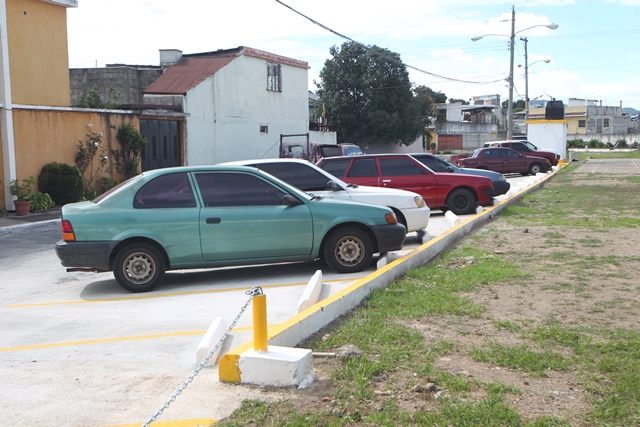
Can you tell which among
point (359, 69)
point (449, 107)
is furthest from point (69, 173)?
point (449, 107)

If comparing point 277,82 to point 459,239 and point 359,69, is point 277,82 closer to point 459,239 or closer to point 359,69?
point 359,69

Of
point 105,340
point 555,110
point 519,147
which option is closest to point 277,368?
point 105,340

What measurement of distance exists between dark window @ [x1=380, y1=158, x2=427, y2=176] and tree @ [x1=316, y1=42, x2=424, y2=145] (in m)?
36.0

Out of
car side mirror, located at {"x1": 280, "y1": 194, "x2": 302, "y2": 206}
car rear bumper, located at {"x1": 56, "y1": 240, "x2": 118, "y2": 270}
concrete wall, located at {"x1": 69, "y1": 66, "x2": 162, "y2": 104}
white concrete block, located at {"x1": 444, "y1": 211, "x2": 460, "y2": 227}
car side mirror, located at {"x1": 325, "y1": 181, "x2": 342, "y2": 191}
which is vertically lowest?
white concrete block, located at {"x1": 444, "y1": 211, "x2": 460, "y2": 227}

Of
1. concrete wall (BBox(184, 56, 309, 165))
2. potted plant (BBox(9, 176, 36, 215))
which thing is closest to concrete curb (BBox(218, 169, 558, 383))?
potted plant (BBox(9, 176, 36, 215))

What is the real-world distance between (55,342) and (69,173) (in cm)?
1329

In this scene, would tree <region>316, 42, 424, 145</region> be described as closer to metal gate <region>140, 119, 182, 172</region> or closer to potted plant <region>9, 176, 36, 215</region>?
metal gate <region>140, 119, 182, 172</region>

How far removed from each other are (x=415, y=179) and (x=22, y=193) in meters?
10.3

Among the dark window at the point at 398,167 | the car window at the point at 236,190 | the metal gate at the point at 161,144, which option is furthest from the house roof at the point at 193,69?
the car window at the point at 236,190

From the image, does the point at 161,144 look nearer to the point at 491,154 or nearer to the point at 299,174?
the point at 491,154

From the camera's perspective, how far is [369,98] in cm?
5112

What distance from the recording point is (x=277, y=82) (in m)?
33.8

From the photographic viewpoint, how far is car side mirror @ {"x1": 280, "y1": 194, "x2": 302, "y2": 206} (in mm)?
8469

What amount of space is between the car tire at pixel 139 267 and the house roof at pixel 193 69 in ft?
65.1
